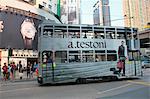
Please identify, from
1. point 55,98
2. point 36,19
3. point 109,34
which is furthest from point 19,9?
point 55,98

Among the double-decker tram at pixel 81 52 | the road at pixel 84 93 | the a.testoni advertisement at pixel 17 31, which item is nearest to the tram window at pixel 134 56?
the double-decker tram at pixel 81 52

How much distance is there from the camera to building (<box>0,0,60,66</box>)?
33.9 m

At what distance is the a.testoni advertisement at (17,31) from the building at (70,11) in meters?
21.5

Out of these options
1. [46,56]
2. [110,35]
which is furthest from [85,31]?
[46,56]

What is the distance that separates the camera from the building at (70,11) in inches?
2313

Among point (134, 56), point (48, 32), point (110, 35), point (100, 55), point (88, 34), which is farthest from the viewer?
point (134, 56)

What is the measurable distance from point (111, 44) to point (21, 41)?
923 inches

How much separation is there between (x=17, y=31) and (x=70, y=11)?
2825cm

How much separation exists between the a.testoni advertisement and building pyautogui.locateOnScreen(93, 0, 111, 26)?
1175cm

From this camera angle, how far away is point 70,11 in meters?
61.6

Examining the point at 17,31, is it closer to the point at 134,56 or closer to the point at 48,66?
the point at 48,66

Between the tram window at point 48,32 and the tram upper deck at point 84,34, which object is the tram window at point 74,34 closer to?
the tram upper deck at point 84,34

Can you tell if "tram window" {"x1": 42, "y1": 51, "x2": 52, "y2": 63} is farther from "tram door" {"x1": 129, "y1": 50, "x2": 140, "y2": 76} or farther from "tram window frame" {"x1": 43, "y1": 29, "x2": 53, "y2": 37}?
"tram door" {"x1": 129, "y1": 50, "x2": 140, "y2": 76}

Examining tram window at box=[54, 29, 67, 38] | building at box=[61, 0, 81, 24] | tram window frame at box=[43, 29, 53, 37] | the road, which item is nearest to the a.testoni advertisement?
tram window frame at box=[43, 29, 53, 37]
